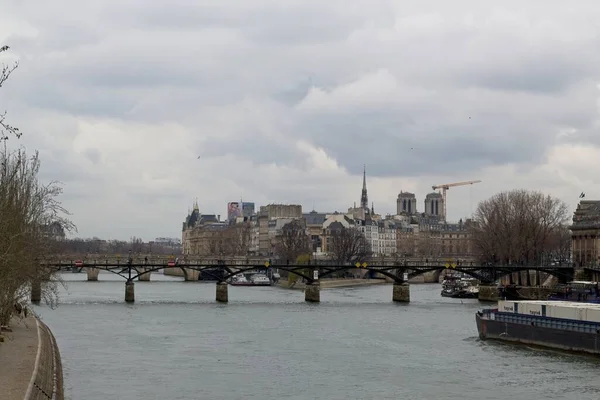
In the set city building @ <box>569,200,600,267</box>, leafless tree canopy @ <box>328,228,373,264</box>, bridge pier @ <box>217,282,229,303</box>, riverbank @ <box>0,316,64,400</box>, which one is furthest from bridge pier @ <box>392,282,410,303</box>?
leafless tree canopy @ <box>328,228,373,264</box>

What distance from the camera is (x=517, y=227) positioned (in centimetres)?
11756

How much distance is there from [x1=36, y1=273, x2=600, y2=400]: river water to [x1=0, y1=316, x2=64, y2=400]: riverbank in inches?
55.0

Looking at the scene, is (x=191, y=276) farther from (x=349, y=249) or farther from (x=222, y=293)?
(x=222, y=293)

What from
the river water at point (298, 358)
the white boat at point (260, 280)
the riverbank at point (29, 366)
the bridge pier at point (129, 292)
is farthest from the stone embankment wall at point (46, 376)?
the white boat at point (260, 280)

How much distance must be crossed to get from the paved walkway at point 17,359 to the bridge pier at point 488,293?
177 feet

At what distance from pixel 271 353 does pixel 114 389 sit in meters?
13.9

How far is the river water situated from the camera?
41375 mm

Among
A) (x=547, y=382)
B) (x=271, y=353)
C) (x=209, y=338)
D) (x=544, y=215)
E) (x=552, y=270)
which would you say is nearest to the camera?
(x=547, y=382)

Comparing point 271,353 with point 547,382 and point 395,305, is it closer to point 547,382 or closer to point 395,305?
point 547,382

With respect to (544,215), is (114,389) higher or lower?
lower

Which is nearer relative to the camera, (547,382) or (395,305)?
(547,382)

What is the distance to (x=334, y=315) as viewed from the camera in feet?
253

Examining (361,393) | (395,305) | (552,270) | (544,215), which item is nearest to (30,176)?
(361,393)

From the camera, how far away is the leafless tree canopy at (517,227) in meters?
117
